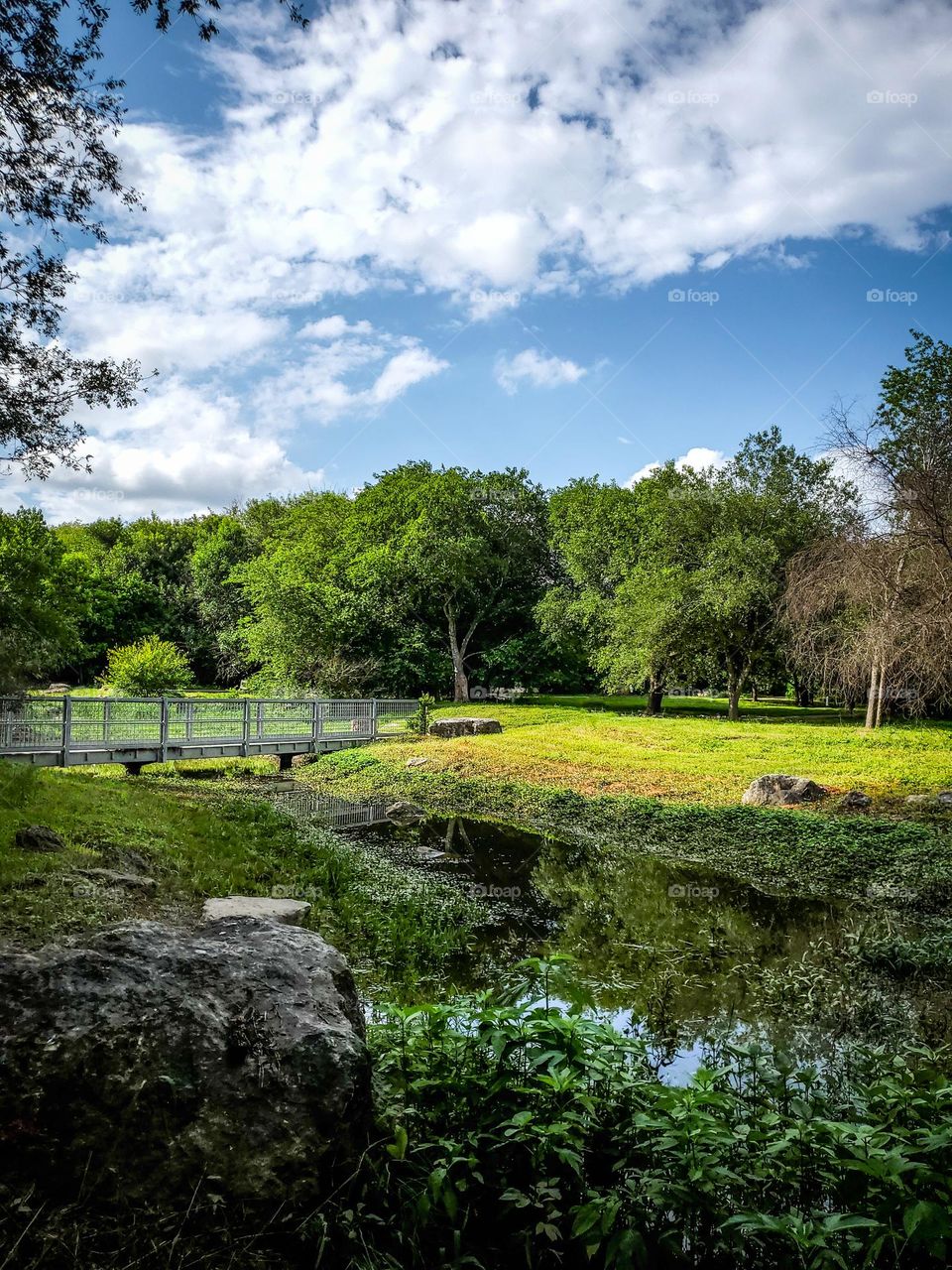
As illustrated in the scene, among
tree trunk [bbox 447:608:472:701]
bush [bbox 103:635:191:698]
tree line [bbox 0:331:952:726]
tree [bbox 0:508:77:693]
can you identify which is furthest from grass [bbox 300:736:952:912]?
tree trunk [bbox 447:608:472:701]

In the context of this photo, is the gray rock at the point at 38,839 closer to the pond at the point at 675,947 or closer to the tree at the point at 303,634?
the pond at the point at 675,947

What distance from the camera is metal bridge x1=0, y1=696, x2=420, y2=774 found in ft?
55.1

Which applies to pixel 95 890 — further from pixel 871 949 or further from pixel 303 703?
pixel 303 703

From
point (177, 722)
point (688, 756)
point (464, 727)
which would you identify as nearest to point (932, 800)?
point (688, 756)

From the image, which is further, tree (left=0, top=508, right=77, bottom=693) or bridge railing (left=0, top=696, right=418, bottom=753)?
tree (left=0, top=508, right=77, bottom=693)

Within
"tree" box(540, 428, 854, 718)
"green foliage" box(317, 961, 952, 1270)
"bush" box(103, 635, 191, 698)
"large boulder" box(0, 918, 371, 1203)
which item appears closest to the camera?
"green foliage" box(317, 961, 952, 1270)

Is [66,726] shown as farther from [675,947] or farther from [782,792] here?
[782,792]

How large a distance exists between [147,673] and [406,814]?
17.0m

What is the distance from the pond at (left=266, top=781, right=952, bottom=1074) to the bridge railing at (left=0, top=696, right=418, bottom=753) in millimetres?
7634

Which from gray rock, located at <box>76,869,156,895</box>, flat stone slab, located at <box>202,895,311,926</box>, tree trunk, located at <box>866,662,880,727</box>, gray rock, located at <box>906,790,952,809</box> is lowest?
flat stone slab, located at <box>202,895,311,926</box>

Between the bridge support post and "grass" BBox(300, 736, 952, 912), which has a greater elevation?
the bridge support post

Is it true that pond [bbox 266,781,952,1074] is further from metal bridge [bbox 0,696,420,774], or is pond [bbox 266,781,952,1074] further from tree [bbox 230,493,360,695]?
tree [bbox 230,493,360,695]

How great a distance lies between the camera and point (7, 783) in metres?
10.7

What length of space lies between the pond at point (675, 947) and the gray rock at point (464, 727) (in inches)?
506
